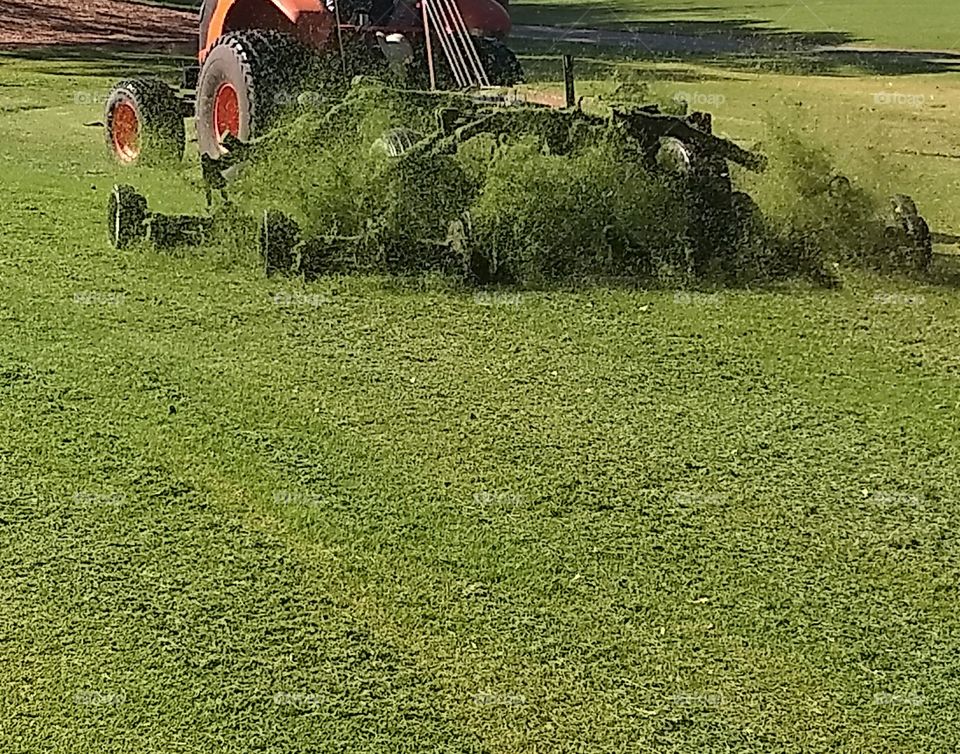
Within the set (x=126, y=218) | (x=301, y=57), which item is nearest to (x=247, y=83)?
(x=301, y=57)

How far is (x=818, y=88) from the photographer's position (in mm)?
17250

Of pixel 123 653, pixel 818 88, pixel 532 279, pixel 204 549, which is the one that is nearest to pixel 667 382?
pixel 532 279

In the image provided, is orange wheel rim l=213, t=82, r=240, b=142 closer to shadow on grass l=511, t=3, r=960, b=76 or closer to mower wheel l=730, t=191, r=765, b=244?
mower wheel l=730, t=191, r=765, b=244

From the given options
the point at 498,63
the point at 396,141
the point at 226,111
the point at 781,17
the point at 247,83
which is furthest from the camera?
the point at 781,17

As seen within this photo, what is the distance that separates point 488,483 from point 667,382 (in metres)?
1.24

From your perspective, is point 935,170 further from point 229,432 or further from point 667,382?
point 229,432

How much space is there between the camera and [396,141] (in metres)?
7.35

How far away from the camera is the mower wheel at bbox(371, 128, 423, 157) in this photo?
23.8 ft

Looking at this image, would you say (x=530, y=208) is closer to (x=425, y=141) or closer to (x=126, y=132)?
(x=425, y=141)

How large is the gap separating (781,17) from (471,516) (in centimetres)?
2765

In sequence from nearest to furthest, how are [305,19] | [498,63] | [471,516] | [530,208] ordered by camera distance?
1. [471,516]
2. [530,208]
3. [305,19]
4. [498,63]

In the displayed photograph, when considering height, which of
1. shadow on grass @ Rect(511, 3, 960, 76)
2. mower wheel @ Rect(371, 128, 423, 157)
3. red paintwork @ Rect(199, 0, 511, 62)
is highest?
shadow on grass @ Rect(511, 3, 960, 76)

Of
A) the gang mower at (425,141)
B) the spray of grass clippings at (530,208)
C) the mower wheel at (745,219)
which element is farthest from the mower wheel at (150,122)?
the mower wheel at (745,219)

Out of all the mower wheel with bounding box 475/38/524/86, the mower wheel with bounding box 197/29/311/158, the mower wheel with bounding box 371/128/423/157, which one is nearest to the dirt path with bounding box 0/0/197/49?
the mower wheel with bounding box 197/29/311/158
